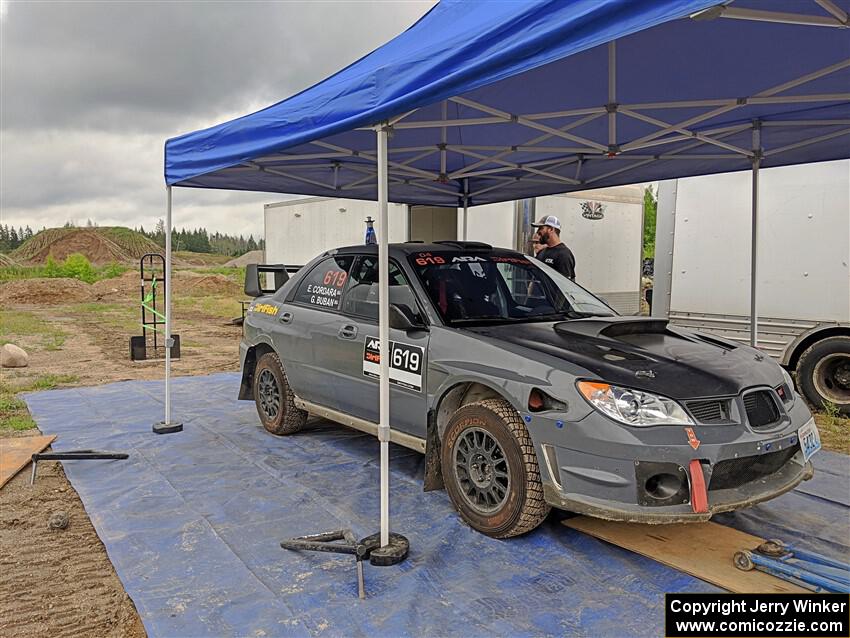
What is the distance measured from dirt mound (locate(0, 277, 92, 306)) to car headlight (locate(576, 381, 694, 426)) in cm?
2919

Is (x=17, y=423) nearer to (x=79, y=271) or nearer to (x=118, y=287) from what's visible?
(x=118, y=287)

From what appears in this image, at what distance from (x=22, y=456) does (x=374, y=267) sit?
123 inches

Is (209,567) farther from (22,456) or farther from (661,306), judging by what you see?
(661,306)

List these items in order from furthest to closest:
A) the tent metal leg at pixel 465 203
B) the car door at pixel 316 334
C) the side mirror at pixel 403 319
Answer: the tent metal leg at pixel 465 203
the car door at pixel 316 334
the side mirror at pixel 403 319

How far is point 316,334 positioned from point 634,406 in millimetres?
2708

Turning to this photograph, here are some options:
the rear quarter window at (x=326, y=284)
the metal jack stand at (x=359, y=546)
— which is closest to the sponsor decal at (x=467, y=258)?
the rear quarter window at (x=326, y=284)

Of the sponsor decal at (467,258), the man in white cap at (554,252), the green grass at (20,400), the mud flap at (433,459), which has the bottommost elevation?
the green grass at (20,400)

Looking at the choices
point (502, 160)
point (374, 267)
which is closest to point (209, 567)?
point (374, 267)

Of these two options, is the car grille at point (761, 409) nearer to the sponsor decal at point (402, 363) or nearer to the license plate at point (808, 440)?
the license plate at point (808, 440)

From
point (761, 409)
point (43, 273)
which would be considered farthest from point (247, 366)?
point (43, 273)

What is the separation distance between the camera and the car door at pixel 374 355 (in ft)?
13.6

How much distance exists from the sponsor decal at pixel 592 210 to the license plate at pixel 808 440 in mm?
6083

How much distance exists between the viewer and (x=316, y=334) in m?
5.16

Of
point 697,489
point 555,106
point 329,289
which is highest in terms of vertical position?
point 555,106
